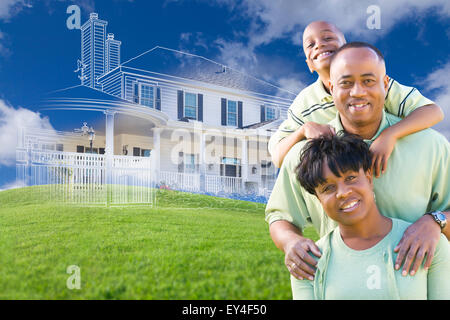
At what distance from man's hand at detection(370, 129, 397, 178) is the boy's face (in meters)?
0.84

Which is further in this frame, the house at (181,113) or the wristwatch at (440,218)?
the house at (181,113)

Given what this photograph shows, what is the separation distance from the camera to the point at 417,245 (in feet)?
5.33

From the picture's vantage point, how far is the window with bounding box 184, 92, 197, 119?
13.4m

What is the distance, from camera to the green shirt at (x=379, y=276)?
165 centimetres

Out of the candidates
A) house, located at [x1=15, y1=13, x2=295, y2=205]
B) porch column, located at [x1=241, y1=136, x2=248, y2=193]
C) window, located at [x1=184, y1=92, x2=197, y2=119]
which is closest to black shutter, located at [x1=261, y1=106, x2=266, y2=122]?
house, located at [x1=15, y1=13, x2=295, y2=205]

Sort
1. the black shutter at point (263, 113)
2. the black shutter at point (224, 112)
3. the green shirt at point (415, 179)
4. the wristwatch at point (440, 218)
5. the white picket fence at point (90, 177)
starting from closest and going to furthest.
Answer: the wristwatch at point (440, 218)
the green shirt at point (415, 179)
the white picket fence at point (90, 177)
the black shutter at point (224, 112)
the black shutter at point (263, 113)

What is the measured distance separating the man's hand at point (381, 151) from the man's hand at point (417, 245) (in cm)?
28

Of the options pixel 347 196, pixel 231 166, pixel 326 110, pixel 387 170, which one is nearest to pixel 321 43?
pixel 326 110

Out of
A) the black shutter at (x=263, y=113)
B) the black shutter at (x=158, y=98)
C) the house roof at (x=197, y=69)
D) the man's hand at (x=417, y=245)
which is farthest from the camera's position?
the black shutter at (x=263, y=113)

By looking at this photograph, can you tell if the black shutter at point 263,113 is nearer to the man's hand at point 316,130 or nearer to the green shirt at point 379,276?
the man's hand at point 316,130

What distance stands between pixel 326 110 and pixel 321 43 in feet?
1.55

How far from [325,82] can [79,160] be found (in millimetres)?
8508

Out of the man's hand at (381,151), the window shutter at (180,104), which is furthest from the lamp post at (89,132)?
the man's hand at (381,151)

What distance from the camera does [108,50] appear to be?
11.7m
